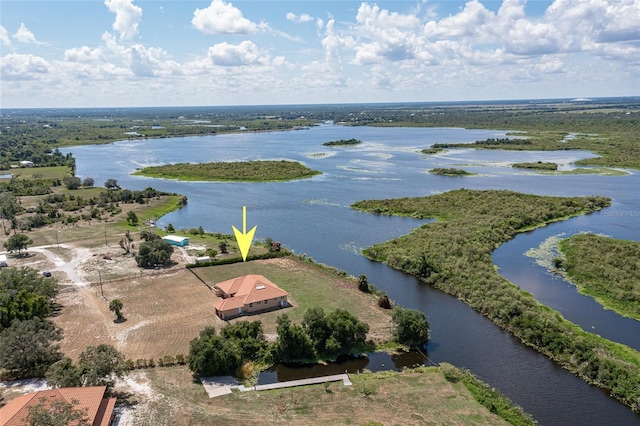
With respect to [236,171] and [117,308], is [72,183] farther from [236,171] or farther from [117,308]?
[117,308]

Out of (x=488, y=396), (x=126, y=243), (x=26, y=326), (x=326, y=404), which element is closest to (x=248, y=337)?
(x=326, y=404)

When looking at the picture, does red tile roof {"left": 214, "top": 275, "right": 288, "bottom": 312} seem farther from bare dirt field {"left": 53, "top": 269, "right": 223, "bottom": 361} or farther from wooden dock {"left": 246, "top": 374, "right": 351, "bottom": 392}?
wooden dock {"left": 246, "top": 374, "right": 351, "bottom": 392}

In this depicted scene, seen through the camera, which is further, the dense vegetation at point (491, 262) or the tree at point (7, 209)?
the tree at point (7, 209)

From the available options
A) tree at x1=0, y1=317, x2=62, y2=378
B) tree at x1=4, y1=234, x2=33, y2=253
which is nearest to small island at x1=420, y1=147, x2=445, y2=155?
tree at x1=4, y1=234, x2=33, y2=253

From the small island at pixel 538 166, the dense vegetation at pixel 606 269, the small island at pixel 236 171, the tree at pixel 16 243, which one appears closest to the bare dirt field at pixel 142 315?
the tree at pixel 16 243

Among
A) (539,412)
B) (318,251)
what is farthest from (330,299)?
(539,412)

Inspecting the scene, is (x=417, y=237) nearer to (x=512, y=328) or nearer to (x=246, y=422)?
(x=512, y=328)

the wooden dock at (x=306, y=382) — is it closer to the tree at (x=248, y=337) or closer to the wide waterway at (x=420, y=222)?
the tree at (x=248, y=337)
